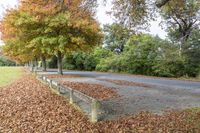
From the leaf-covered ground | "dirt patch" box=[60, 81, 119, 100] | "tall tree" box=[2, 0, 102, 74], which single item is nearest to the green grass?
"tall tree" box=[2, 0, 102, 74]

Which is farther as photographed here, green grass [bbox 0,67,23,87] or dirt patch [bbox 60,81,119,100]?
green grass [bbox 0,67,23,87]

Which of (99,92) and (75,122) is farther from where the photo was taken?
(99,92)

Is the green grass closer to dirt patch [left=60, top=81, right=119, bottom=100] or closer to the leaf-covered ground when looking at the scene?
dirt patch [left=60, top=81, right=119, bottom=100]

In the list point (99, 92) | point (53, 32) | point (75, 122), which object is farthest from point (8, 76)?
point (75, 122)

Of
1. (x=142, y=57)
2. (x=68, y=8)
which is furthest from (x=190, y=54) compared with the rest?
(x=68, y=8)

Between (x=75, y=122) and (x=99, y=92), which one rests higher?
(x=99, y=92)

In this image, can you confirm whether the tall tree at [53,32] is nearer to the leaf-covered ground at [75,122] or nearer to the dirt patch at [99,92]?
the dirt patch at [99,92]

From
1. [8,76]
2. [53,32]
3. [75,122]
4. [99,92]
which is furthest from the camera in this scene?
[8,76]

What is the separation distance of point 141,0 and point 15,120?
6.19 metres

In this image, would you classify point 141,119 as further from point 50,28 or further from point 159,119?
point 50,28

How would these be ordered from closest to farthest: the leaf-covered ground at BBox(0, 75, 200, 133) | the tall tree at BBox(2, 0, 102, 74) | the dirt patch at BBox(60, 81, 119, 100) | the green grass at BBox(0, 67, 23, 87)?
the leaf-covered ground at BBox(0, 75, 200, 133) < the dirt patch at BBox(60, 81, 119, 100) < the green grass at BBox(0, 67, 23, 87) < the tall tree at BBox(2, 0, 102, 74)

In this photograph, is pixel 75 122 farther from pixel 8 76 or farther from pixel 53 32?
pixel 8 76

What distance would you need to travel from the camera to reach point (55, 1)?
1106 cm

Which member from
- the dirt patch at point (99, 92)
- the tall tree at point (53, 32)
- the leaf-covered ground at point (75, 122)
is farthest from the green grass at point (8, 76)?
the leaf-covered ground at point (75, 122)
